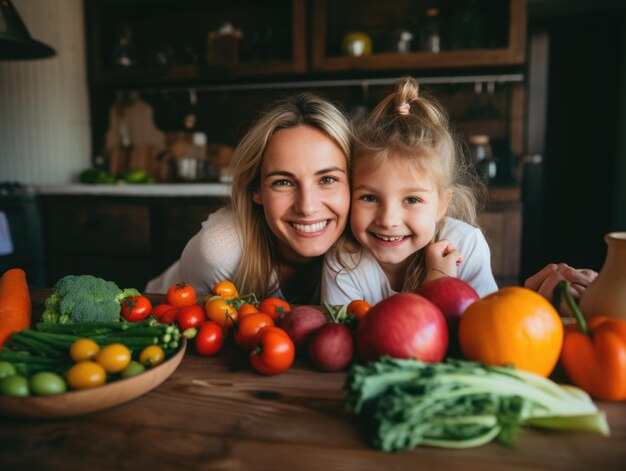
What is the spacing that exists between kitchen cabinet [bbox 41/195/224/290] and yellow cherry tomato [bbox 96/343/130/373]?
2260 millimetres

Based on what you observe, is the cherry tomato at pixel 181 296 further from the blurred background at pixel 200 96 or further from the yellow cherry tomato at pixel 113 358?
the blurred background at pixel 200 96

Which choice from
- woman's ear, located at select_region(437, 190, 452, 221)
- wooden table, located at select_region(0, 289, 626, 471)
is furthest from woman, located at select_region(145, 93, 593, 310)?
wooden table, located at select_region(0, 289, 626, 471)

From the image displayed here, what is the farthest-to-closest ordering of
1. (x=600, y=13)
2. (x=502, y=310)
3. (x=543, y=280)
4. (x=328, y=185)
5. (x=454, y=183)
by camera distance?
(x=600, y=13)
(x=454, y=183)
(x=328, y=185)
(x=543, y=280)
(x=502, y=310)

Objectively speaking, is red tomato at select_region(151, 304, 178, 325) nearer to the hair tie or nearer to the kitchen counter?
the hair tie

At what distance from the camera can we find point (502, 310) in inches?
25.5

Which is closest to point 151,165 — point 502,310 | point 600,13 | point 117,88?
point 117,88

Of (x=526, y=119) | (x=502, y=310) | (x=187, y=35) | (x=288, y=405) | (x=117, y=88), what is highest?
(x=187, y=35)

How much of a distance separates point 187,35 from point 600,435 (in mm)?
3726

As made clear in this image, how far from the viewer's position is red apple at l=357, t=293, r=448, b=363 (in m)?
0.66

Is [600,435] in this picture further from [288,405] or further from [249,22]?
[249,22]

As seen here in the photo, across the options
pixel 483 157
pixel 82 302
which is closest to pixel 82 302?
pixel 82 302

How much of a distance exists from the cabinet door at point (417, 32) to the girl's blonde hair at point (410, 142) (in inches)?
64.6

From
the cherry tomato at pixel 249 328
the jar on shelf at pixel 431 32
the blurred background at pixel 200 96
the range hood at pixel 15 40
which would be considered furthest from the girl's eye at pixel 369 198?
the jar on shelf at pixel 431 32

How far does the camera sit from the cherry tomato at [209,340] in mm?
823
